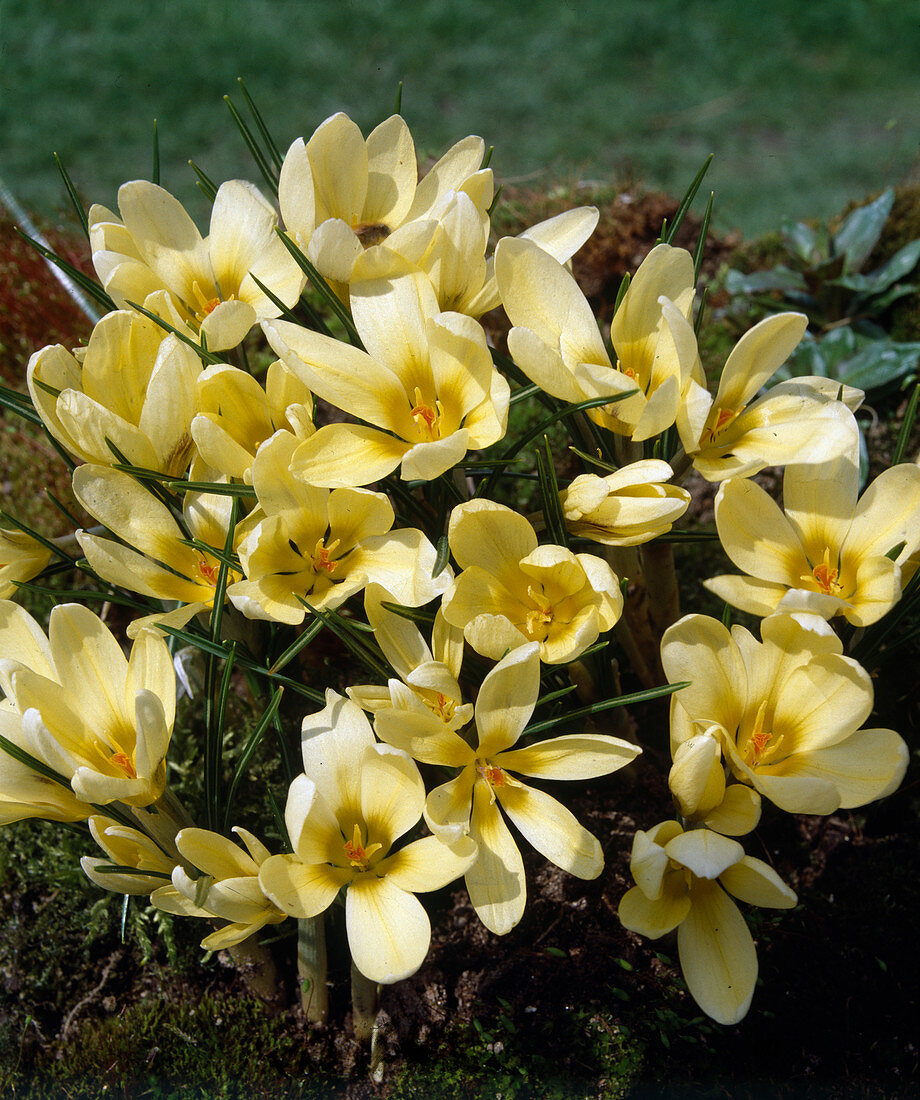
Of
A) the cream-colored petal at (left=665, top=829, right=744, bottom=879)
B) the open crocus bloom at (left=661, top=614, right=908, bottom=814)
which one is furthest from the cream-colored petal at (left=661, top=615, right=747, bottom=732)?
the cream-colored petal at (left=665, top=829, right=744, bottom=879)

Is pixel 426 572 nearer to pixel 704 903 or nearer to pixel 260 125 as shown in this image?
pixel 704 903

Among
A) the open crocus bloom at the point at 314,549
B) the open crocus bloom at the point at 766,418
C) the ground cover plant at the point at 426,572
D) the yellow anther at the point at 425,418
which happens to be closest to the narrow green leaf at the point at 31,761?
the ground cover plant at the point at 426,572

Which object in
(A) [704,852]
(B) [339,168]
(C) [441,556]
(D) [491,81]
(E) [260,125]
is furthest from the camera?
(D) [491,81]

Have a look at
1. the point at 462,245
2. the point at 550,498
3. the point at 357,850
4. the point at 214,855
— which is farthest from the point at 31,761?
the point at 462,245

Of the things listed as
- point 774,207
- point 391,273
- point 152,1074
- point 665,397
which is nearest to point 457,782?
point 665,397

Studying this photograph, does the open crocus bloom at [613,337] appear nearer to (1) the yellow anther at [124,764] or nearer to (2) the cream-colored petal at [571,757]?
(2) the cream-colored petal at [571,757]

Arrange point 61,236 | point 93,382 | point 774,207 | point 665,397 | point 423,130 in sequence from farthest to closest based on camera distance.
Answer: point 423,130
point 774,207
point 61,236
point 93,382
point 665,397

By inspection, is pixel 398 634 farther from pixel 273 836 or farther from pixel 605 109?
pixel 605 109
